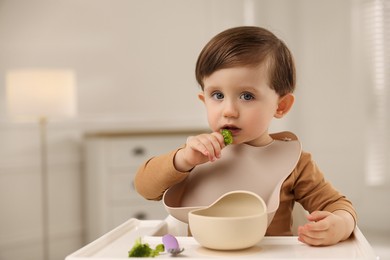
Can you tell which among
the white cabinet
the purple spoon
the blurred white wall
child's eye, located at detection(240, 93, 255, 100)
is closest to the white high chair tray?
the purple spoon

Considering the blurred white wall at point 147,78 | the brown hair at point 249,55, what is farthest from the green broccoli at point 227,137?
the blurred white wall at point 147,78

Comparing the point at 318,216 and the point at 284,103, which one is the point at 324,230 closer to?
the point at 318,216

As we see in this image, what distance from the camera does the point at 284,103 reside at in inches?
48.2

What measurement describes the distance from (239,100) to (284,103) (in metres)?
0.17

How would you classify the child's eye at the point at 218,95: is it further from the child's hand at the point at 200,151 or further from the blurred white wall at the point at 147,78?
the blurred white wall at the point at 147,78

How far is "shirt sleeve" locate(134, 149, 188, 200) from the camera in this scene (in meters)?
1.07

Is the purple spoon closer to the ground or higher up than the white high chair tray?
higher up

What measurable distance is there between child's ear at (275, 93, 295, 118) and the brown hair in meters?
0.01

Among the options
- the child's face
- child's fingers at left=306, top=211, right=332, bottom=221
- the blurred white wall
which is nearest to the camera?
child's fingers at left=306, top=211, right=332, bottom=221

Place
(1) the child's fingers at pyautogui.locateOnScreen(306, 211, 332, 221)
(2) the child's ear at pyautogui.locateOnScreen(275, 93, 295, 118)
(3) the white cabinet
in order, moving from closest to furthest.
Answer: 1. (1) the child's fingers at pyautogui.locateOnScreen(306, 211, 332, 221)
2. (2) the child's ear at pyautogui.locateOnScreen(275, 93, 295, 118)
3. (3) the white cabinet

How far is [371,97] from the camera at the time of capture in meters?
3.25

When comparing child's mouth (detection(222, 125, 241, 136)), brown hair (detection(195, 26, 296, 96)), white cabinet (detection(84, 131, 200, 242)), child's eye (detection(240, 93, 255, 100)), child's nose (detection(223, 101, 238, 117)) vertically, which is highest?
brown hair (detection(195, 26, 296, 96))

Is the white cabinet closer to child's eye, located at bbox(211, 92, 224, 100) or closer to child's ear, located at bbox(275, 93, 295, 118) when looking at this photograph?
child's ear, located at bbox(275, 93, 295, 118)

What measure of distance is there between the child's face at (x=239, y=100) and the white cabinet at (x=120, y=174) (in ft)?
6.85
